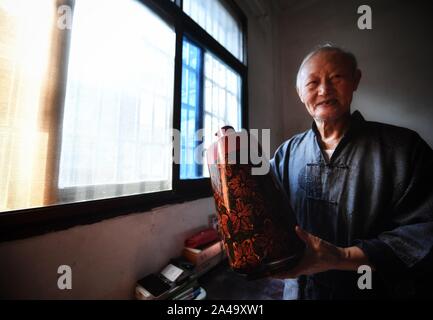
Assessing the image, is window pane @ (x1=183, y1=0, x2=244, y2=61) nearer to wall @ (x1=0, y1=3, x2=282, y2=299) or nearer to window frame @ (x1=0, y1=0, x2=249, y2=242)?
window frame @ (x1=0, y1=0, x2=249, y2=242)

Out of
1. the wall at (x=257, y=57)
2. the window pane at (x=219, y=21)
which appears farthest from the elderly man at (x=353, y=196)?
the window pane at (x=219, y=21)

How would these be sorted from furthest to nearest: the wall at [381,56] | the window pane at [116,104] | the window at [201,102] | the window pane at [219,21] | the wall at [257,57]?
the wall at [257,57] → the window pane at [219,21] → the window at [201,102] → the wall at [381,56] → the window pane at [116,104]

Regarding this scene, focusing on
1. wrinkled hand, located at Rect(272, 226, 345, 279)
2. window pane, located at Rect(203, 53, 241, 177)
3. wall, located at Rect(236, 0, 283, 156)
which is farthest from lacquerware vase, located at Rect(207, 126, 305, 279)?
wall, located at Rect(236, 0, 283, 156)

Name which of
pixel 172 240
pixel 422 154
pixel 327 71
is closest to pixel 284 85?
pixel 327 71

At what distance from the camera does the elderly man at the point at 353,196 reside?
34 cm

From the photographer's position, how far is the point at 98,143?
613mm

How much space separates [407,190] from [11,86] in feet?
3.30

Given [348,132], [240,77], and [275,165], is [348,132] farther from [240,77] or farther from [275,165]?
[240,77]

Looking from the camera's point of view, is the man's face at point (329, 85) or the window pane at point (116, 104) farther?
the window pane at point (116, 104)

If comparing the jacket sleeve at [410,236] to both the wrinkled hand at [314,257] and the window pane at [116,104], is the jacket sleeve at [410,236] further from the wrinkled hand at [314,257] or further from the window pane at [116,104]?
the window pane at [116,104]

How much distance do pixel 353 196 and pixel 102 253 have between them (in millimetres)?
790

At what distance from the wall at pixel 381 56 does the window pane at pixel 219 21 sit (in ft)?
2.22

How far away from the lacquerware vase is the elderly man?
38mm
